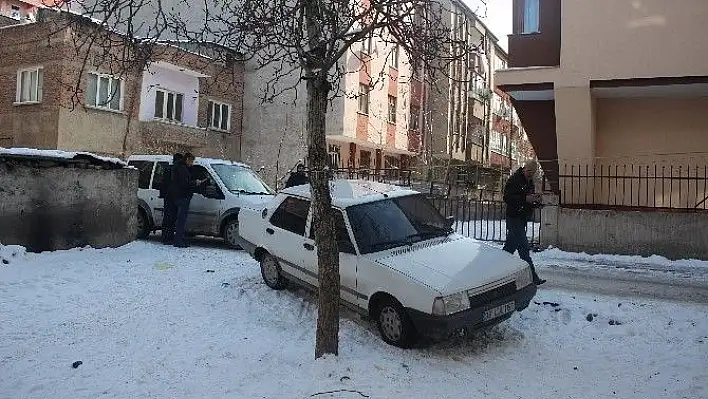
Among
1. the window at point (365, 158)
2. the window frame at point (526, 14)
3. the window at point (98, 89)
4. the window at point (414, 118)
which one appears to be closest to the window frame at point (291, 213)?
the window frame at point (526, 14)

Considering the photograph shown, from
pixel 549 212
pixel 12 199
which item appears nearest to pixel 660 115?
pixel 549 212

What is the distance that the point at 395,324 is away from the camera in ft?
18.0

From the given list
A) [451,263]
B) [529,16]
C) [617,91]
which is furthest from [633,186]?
[451,263]

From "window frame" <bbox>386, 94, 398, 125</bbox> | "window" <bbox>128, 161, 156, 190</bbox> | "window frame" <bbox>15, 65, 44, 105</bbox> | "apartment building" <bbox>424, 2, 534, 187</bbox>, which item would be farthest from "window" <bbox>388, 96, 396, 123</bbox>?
"window" <bbox>128, 161, 156, 190</bbox>

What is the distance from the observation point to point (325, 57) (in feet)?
15.8

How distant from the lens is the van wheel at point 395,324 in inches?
211

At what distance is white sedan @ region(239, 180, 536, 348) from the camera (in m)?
5.22

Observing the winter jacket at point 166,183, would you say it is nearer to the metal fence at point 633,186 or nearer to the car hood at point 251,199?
the car hood at point 251,199

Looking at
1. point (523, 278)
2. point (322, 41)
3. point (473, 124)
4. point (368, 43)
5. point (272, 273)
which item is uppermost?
point (368, 43)

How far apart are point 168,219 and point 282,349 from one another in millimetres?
6329

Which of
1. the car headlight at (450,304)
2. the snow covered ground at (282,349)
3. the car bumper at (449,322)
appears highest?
the car headlight at (450,304)

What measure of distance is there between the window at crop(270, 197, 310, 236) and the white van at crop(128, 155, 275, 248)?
3093 mm

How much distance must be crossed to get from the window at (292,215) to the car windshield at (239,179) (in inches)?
150

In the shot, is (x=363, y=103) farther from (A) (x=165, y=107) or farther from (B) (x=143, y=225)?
(B) (x=143, y=225)
